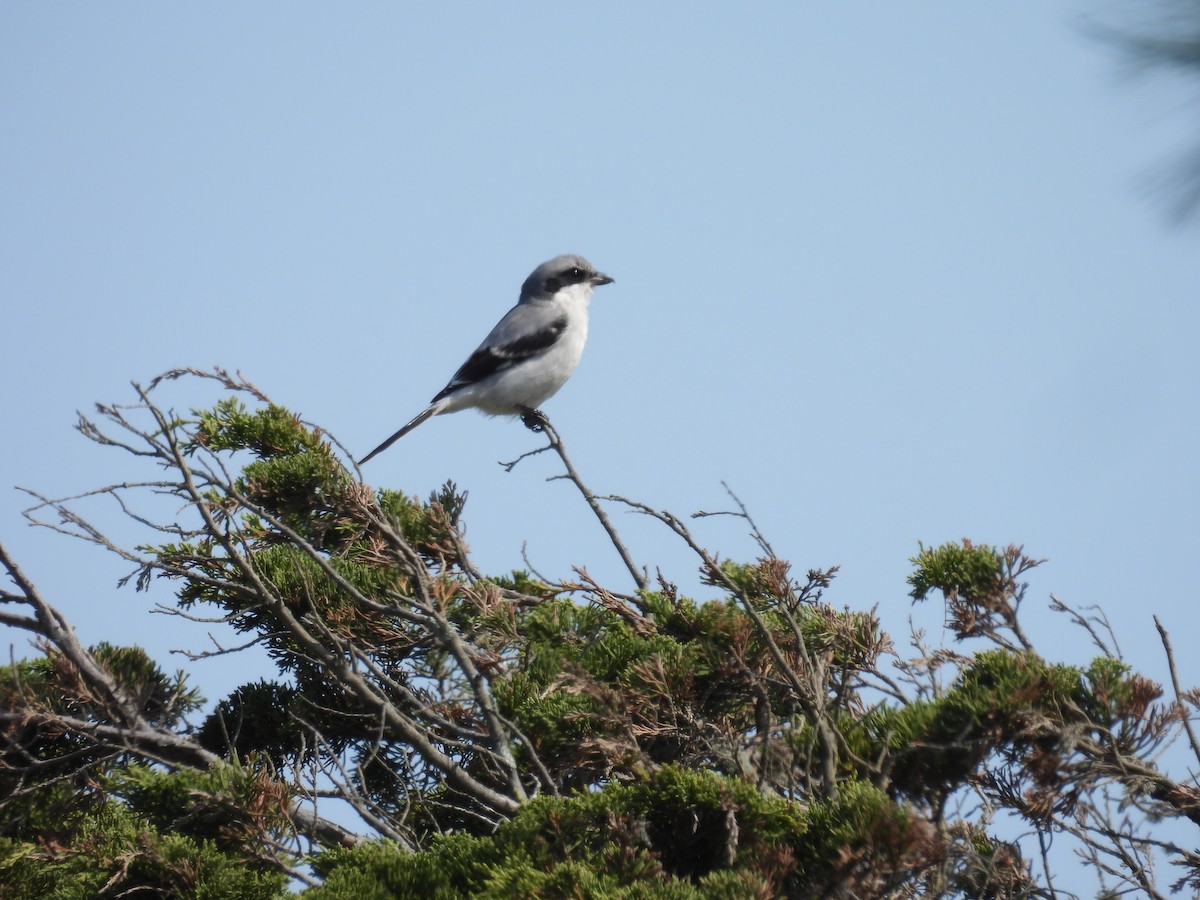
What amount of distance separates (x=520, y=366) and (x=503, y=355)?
174 mm

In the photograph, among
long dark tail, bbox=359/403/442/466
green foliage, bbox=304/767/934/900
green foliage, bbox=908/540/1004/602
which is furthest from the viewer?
long dark tail, bbox=359/403/442/466

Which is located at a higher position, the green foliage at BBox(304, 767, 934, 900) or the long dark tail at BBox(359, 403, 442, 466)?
the long dark tail at BBox(359, 403, 442, 466)

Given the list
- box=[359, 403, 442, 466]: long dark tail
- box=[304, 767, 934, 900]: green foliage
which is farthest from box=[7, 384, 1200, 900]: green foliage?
box=[359, 403, 442, 466]: long dark tail

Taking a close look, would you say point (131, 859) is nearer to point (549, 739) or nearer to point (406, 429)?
point (549, 739)

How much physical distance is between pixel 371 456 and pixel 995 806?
570 cm

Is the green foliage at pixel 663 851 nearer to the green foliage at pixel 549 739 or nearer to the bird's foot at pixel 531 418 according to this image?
the green foliage at pixel 549 739

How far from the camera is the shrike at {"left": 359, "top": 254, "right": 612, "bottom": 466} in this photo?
8.81 metres

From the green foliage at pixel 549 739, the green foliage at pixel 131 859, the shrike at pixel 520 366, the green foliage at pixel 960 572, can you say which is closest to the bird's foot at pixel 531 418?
the shrike at pixel 520 366

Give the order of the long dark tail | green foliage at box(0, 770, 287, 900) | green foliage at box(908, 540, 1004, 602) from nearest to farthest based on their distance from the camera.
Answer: green foliage at box(0, 770, 287, 900), green foliage at box(908, 540, 1004, 602), the long dark tail

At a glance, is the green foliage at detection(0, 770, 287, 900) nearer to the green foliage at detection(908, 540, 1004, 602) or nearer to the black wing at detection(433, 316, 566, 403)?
the green foliage at detection(908, 540, 1004, 602)

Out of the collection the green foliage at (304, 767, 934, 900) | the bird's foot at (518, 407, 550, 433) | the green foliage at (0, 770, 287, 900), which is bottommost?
the green foliage at (0, 770, 287, 900)

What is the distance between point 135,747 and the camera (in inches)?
152

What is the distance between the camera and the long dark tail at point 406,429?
8.25 m

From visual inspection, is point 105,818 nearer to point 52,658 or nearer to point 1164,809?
point 52,658
